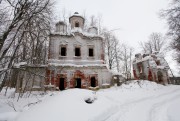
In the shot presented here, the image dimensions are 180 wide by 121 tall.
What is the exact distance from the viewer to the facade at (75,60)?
21016mm

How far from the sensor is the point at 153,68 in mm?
29688

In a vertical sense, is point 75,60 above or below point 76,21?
below

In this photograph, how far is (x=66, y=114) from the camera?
21.2ft

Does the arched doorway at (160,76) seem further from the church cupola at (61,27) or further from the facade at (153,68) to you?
the church cupola at (61,27)

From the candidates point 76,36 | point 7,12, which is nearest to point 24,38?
point 7,12

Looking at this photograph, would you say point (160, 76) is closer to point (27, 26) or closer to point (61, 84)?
point (61, 84)

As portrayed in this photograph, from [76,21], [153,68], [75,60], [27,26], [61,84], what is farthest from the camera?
[153,68]

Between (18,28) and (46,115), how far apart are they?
624 cm

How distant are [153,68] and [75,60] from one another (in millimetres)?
15941

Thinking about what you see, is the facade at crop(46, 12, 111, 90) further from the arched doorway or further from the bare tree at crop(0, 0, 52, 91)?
the arched doorway

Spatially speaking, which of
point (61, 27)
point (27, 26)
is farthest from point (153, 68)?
point (27, 26)

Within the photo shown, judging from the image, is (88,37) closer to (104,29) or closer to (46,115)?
(104,29)

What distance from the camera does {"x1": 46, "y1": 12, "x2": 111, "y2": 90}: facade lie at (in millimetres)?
21016

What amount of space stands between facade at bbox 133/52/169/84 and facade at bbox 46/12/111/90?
11.5m
